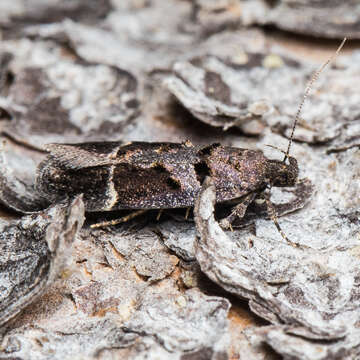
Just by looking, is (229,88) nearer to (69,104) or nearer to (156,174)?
(156,174)

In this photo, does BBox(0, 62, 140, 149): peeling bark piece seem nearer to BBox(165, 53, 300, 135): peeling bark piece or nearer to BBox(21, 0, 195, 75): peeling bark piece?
BBox(21, 0, 195, 75): peeling bark piece

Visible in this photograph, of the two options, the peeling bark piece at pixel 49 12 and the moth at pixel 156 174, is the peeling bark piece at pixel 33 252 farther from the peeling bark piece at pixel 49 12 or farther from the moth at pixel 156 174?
the peeling bark piece at pixel 49 12

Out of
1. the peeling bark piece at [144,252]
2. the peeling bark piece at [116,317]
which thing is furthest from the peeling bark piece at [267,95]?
the peeling bark piece at [116,317]

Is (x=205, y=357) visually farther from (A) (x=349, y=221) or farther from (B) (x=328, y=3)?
(B) (x=328, y=3)

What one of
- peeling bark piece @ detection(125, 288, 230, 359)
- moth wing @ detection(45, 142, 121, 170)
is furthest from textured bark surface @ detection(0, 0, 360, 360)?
moth wing @ detection(45, 142, 121, 170)

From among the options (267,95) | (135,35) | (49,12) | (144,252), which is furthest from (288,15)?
(144,252)
